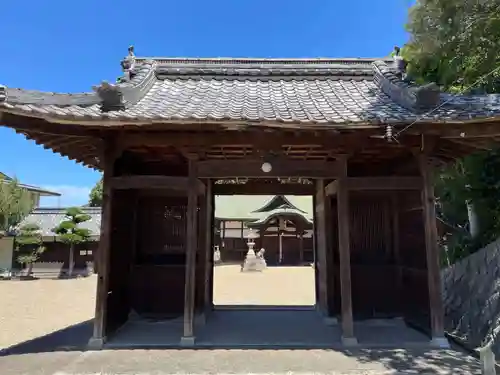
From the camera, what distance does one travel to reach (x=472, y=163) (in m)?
8.58

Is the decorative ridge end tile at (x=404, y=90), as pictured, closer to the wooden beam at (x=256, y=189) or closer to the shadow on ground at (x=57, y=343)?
the wooden beam at (x=256, y=189)

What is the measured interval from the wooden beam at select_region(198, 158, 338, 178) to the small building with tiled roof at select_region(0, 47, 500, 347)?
0.08ft

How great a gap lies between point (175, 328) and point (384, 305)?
4331mm

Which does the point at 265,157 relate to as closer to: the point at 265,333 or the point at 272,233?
the point at 265,333

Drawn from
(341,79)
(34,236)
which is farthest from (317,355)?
(34,236)

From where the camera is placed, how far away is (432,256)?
5.86m

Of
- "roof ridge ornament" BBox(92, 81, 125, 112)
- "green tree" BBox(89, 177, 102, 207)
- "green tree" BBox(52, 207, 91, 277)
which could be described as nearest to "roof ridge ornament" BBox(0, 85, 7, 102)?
"roof ridge ornament" BBox(92, 81, 125, 112)

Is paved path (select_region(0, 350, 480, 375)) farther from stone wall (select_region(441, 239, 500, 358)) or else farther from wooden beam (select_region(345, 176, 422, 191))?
wooden beam (select_region(345, 176, 422, 191))

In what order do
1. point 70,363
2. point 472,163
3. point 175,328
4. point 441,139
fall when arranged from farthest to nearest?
1. point 472,163
2. point 175,328
3. point 441,139
4. point 70,363

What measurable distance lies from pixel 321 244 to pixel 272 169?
3013mm

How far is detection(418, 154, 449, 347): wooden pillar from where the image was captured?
18.9 feet

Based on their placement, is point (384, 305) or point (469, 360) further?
point (384, 305)

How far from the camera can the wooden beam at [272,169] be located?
6125 mm

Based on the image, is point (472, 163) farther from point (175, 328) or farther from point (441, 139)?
point (175, 328)
